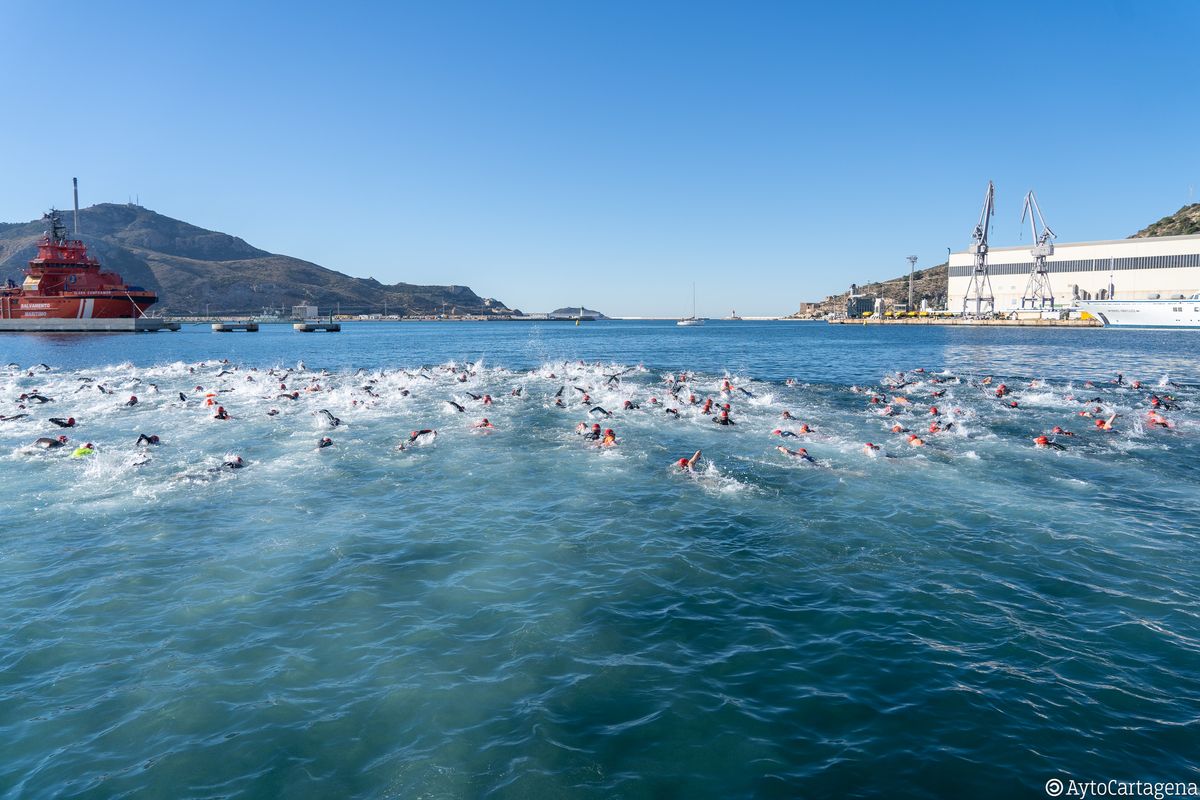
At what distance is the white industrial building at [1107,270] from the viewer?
110 metres

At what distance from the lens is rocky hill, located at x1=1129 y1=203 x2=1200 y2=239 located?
156m

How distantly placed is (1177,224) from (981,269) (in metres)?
74.4

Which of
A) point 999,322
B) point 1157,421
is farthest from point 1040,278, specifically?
point 1157,421

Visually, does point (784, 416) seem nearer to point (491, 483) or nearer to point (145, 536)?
point (491, 483)

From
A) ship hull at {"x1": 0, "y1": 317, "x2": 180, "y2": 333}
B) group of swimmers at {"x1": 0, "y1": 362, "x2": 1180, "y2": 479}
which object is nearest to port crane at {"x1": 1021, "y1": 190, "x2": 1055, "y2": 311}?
group of swimmers at {"x1": 0, "y1": 362, "x2": 1180, "y2": 479}

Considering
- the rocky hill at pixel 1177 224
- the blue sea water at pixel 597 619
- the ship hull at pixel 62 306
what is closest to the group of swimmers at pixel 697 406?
the blue sea water at pixel 597 619

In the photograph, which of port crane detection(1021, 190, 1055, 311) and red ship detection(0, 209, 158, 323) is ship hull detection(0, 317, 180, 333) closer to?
red ship detection(0, 209, 158, 323)

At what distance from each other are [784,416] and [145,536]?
24.7m

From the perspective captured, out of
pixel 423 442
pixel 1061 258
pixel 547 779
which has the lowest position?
pixel 547 779

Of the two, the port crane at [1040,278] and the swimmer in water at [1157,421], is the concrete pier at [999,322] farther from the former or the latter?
the swimmer in water at [1157,421]

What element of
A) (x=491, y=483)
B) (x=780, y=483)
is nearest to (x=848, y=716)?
(x=780, y=483)

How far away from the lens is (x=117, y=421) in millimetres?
28750

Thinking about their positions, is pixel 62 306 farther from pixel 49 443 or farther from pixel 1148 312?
pixel 1148 312

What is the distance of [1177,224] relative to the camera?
539 feet
